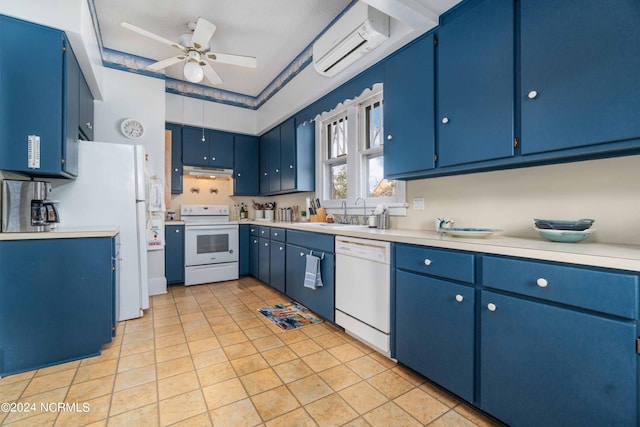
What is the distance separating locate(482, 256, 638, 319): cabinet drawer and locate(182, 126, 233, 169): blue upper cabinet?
4.31m

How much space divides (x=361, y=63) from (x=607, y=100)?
1854 millimetres

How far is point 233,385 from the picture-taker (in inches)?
69.5

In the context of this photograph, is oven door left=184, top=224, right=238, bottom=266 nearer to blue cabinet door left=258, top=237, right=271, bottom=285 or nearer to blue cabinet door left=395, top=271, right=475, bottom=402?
blue cabinet door left=258, top=237, right=271, bottom=285

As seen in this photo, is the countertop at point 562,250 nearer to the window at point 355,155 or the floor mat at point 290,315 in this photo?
the window at point 355,155

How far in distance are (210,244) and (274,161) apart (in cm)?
161

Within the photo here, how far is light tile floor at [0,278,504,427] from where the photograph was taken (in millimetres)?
1489

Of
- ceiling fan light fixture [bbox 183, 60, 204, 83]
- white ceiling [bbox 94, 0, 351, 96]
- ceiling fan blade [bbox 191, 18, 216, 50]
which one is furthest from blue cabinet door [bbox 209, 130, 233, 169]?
ceiling fan blade [bbox 191, 18, 216, 50]

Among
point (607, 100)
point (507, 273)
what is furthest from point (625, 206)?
point (507, 273)

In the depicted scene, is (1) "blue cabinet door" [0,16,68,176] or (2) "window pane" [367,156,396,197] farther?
(2) "window pane" [367,156,396,197]

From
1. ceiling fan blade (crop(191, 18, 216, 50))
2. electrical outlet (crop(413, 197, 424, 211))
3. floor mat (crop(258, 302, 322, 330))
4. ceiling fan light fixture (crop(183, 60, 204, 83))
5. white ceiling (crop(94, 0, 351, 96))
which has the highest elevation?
white ceiling (crop(94, 0, 351, 96))

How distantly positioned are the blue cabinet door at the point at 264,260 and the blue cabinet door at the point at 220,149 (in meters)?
1.59

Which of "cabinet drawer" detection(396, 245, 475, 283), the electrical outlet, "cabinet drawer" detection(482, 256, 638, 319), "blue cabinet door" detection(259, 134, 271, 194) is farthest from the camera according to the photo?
"blue cabinet door" detection(259, 134, 271, 194)

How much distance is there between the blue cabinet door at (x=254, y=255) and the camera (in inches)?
166

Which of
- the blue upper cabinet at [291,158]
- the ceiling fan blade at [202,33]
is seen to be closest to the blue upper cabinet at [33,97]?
the ceiling fan blade at [202,33]
